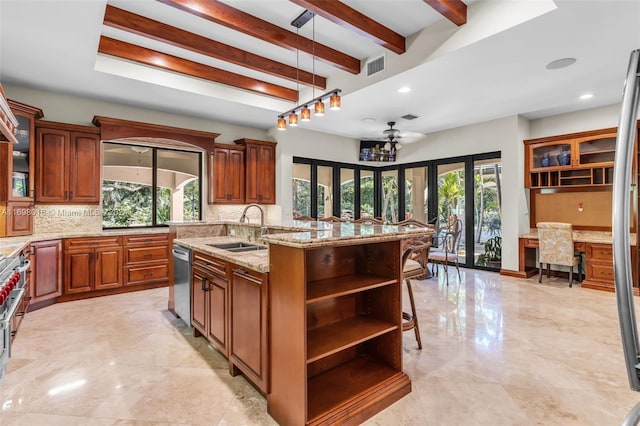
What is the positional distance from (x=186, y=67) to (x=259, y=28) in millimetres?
1364

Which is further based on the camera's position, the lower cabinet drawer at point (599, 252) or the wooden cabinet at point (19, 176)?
the lower cabinet drawer at point (599, 252)

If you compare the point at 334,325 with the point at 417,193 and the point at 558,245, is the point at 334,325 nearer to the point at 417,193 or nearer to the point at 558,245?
the point at 558,245

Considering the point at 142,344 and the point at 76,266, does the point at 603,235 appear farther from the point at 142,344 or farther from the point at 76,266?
the point at 76,266

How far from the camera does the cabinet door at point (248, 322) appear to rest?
1.94 metres

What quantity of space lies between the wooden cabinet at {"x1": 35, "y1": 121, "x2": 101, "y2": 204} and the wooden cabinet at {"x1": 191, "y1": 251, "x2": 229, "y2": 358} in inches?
107

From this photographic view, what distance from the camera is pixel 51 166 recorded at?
165 inches

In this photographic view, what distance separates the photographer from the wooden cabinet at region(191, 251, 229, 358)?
7.80ft

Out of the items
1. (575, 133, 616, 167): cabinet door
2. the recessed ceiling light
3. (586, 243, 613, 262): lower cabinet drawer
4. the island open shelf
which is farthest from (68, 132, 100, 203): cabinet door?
(575, 133, 616, 167): cabinet door

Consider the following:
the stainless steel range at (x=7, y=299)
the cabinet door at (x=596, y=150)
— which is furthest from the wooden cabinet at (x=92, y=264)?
the cabinet door at (x=596, y=150)

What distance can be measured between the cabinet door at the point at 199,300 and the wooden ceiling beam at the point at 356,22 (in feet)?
7.90

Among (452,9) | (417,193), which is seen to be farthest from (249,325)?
(417,193)

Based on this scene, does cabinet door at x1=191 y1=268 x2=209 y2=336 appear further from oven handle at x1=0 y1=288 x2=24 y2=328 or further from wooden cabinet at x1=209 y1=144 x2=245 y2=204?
wooden cabinet at x1=209 y1=144 x2=245 y2=204

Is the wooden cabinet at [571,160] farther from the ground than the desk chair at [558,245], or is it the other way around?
the wooden cabinet at [571,160]

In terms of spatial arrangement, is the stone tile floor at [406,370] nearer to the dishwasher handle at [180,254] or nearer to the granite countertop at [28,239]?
the dishwasher handle at [180,254]
